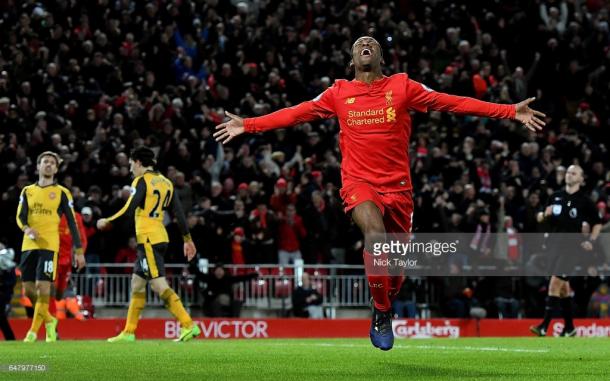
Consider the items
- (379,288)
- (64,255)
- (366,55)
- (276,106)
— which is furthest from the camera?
(276,106)

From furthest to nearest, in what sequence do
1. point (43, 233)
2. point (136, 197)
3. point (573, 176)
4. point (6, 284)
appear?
point (6, 284) < point (573, 176) < point (43, 233) < point (136, 197)

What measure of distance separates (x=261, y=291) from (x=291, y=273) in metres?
0.66

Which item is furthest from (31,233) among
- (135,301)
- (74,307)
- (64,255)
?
(74,307)

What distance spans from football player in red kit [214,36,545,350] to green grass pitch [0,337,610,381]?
3.28 ft

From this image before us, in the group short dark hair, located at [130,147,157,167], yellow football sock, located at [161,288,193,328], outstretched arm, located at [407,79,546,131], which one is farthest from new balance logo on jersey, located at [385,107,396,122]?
yellow football sock, located at [161,288,193,328]

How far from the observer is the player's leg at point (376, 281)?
34.6ft

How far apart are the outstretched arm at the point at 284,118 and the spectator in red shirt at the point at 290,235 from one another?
11856 millimetres

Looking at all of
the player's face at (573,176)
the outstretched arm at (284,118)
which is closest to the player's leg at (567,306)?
the player's face at (573,176)

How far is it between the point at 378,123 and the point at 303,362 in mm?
2269

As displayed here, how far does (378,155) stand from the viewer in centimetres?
1103

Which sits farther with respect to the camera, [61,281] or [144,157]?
[61,281]

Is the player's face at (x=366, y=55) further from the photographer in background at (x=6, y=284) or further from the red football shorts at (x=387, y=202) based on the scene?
the photographer in background at (x=6, y=284)

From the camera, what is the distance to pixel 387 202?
1098 centimetres
